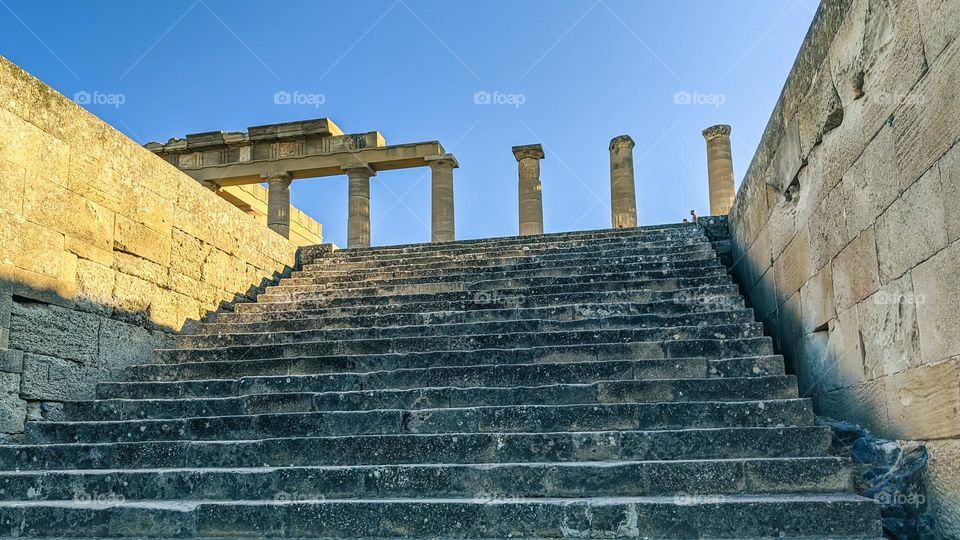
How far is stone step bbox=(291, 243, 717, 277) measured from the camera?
27.2ft

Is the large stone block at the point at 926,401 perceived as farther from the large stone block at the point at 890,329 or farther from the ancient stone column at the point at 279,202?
the ancient stone column at the point at 279,202

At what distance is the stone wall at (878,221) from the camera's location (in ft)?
11.4

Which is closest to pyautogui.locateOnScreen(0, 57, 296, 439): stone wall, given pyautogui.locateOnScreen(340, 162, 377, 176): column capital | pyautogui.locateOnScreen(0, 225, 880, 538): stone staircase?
pyautogui.locateOnScreen(0, 225, 880, 538): stone staircase

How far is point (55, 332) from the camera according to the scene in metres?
5.94

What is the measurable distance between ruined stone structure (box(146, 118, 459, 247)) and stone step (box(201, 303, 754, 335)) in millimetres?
9896

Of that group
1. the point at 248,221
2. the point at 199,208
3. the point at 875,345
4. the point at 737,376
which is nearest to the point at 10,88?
the point at 199,208

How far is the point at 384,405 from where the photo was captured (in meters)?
5.37

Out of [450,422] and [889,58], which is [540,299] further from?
[889,58]

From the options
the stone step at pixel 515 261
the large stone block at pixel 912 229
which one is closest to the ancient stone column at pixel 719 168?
the stone step at pixel 515 261

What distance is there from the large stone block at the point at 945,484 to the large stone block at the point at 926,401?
0.06 meters

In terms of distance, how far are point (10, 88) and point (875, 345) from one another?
634cm

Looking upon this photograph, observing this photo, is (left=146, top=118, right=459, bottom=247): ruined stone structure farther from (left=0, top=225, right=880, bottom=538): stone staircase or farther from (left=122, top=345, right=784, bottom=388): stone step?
(left=122, top=345, right=784, bottom=388): stone step

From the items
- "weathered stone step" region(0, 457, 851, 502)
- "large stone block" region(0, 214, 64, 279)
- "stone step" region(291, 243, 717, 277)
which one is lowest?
"weathered stone step" region(0, 457, 851, 502)

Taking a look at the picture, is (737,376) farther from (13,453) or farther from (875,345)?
(13,453)
